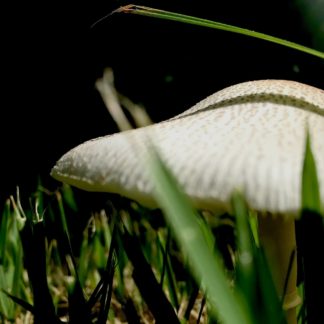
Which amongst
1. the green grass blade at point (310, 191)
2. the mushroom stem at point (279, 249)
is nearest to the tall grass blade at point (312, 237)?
the green grass blade at point (310, 191)

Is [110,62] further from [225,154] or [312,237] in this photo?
[312,237]

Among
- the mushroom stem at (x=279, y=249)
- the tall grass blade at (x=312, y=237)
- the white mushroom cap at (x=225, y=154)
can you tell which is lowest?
the mushroom stem at (x=279, y=249)

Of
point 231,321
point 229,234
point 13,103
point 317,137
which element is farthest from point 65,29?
point 231,321

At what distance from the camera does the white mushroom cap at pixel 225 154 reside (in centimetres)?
76

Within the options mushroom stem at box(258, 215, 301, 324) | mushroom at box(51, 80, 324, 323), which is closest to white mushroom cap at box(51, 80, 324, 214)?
mushroom at box(51, 80, 324, 323)

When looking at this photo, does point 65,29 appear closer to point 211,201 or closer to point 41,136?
point 41,136

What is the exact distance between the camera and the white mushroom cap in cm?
76

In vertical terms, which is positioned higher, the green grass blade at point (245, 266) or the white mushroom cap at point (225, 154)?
the white mushroom cap at point (225, 154)

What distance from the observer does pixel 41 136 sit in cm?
312

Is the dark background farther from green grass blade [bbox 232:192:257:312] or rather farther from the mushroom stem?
green grass blade [bbox 232:192:257:312]

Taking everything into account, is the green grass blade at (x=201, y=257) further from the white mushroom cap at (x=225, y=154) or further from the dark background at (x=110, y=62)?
the dark background at (x=110, y=62)

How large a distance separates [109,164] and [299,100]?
35 centimetres

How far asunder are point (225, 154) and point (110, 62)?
6.93 feet

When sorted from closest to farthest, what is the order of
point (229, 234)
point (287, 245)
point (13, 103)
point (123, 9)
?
point (123, 9)
point (287, 245)
point (229, 234)
point (13, 103)
